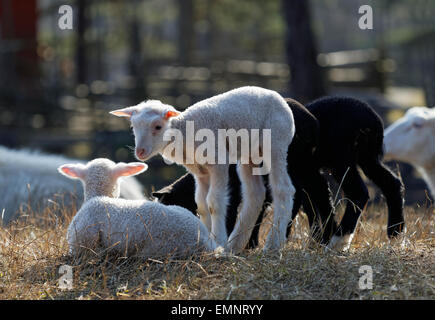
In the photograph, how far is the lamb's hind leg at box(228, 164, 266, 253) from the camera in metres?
4.62

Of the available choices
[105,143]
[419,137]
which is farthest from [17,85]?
[419,137]

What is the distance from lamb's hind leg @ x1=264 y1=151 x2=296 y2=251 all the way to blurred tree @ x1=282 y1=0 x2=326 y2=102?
7942 mm

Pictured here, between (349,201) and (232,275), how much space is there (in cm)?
129

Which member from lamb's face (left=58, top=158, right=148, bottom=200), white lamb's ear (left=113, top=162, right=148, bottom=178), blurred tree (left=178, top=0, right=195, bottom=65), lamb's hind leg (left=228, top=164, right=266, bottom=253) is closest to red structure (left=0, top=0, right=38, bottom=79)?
blurred tree (left=178, top=0, right=195, bottom=65)

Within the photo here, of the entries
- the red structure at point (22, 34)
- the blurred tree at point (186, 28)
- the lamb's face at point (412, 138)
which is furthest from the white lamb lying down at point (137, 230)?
the blurred tree at point (186, 28)

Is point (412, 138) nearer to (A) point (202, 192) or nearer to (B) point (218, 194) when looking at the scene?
(A) point (202, 192)

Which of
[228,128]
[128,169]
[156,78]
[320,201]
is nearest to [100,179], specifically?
[128,169]

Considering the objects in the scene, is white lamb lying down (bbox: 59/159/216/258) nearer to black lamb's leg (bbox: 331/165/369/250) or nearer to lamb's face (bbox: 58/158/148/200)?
lamb's face (bbox: 58/158/148/200)

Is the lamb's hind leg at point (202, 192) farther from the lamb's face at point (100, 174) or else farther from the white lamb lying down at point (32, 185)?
the white lamb lying down at point (32, 185)

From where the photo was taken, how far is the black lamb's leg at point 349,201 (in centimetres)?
462

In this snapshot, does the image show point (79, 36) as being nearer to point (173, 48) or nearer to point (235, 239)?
point (173, 48)

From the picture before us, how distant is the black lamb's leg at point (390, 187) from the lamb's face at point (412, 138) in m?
1.38

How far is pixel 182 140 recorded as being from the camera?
427 centimetres
